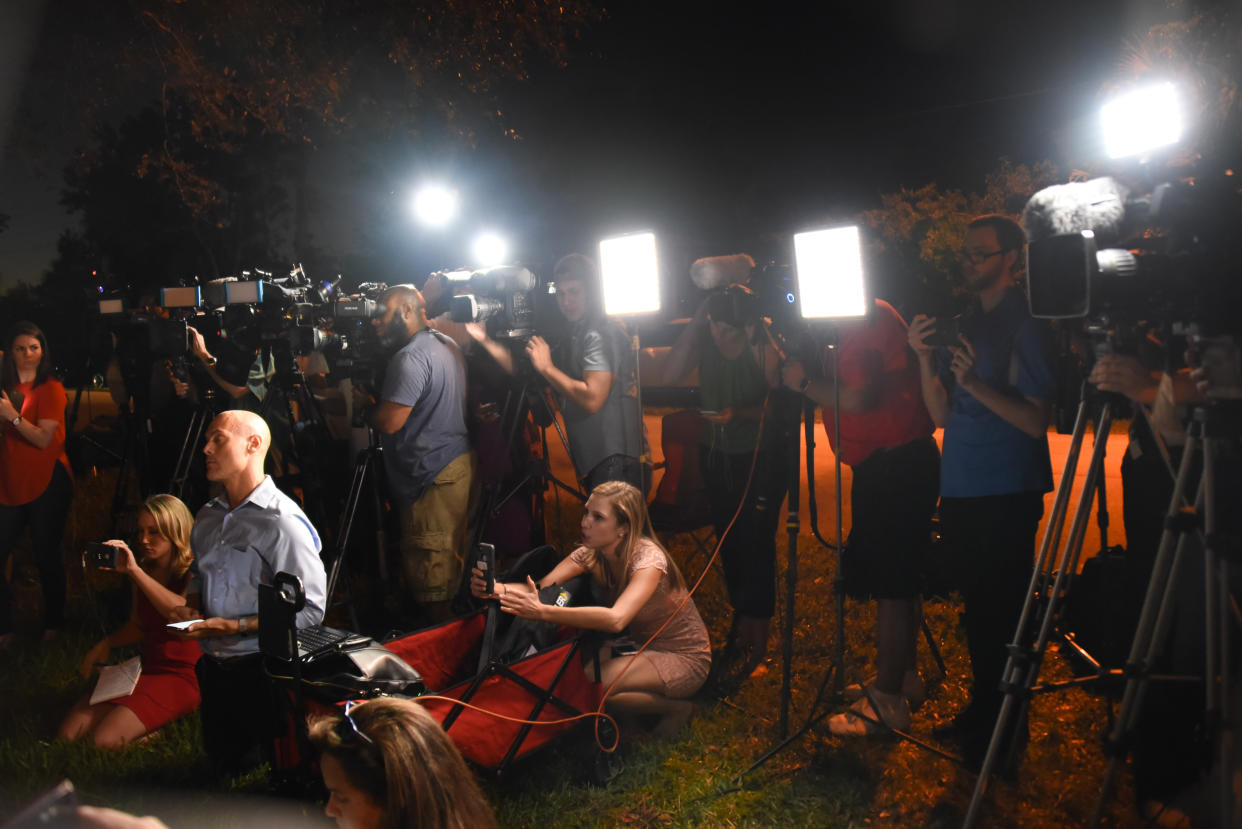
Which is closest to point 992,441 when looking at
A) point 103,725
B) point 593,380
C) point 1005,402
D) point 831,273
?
point 1005,402

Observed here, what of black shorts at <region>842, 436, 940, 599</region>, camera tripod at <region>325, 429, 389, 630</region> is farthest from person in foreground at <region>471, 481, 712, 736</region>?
camera tripod at <region>325, 429, 389, 630</region>

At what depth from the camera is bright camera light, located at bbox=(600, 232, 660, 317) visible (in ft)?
11.1

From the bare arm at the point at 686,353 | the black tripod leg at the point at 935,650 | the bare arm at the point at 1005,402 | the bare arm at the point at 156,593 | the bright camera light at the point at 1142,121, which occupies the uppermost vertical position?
the bright camera light at the point at 1142,121

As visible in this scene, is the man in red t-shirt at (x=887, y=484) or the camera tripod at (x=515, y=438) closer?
the man in red t-shirt at (x=887, y=484)

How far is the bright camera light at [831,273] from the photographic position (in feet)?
8.71

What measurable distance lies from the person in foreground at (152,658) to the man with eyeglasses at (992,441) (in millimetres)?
2882

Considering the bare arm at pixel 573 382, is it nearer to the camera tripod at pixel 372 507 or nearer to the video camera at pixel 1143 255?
the camera tripod at pixel 372 507

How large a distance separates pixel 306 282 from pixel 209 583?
2.02 m

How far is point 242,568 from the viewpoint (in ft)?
8.32

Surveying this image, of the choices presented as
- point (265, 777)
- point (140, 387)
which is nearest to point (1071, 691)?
point (265, 777)

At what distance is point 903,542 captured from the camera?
9.58 feet

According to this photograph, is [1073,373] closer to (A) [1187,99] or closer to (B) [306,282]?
(A) [1187,99]

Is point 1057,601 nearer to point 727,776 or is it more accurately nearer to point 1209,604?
point 1209,604

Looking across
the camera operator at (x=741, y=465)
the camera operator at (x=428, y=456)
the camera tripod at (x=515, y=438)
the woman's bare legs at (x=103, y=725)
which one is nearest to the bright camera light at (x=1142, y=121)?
the camera operator at (x=741, y=465)
